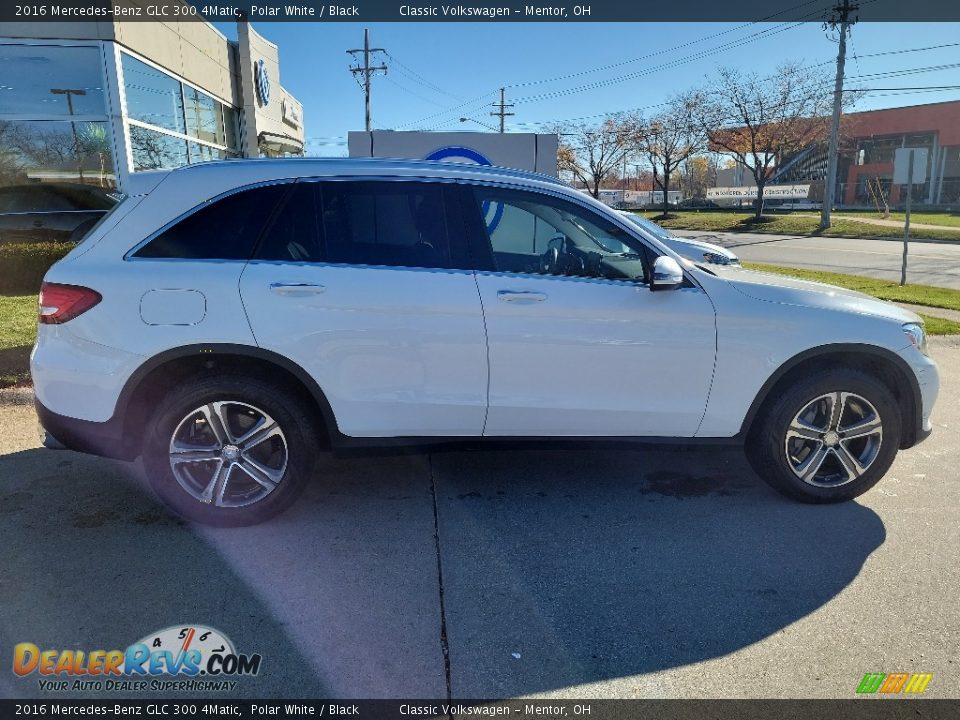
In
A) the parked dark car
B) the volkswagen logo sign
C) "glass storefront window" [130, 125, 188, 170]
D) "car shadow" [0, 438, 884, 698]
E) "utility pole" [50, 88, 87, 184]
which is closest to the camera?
"car shadow" [0, 438, 884, 698]

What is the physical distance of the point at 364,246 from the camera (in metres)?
3.46

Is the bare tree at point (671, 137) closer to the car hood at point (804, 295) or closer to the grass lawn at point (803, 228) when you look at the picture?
the grass lawn at point (803, 228)

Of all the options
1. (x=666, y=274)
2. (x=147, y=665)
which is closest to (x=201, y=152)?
(x=666, y=274)

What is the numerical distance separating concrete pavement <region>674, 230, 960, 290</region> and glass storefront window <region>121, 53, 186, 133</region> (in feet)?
58.1

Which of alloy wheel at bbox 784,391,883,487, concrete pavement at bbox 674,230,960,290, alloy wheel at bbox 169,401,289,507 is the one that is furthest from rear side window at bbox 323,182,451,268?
concrete pavement at bbox 674,230,960,290

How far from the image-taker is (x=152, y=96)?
15039mm

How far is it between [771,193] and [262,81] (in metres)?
47.9

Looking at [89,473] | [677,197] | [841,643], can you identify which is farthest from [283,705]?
[677,197]

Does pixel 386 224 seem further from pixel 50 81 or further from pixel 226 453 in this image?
pixel 50 81

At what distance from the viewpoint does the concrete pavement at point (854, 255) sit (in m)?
17.1

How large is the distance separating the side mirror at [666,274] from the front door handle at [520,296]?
1.93 ft

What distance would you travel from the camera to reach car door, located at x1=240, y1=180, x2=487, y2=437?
328 cm

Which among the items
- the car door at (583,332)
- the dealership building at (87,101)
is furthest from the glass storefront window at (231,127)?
the car door at (583,332)

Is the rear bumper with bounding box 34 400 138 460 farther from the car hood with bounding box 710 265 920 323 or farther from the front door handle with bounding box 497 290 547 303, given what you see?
the car hood with bounding box 710 265 920 323
